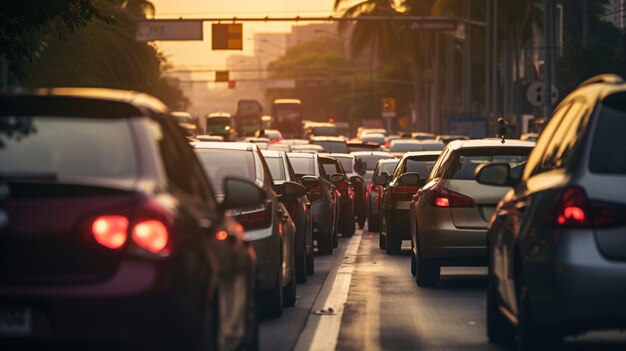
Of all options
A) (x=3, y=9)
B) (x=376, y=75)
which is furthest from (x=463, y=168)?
(x=376, y=75)

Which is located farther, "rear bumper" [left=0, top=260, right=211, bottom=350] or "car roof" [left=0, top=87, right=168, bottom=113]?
"car roof" [left=0, top=87, right=168, bottom=113]

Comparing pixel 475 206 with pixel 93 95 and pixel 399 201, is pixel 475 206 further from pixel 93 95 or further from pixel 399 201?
pixel 93 95

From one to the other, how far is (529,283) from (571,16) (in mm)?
71197

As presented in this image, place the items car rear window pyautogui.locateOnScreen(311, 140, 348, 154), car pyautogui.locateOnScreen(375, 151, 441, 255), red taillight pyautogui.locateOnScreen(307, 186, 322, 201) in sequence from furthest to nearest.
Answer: car rear window pyautogui.locateOnScreen(311, 140, 348, 154), red taillight pyautogui.locateOnScreen(307, 186, 322, 201), car pyautogui.locateOnScreen(375, 151, 441, 255)

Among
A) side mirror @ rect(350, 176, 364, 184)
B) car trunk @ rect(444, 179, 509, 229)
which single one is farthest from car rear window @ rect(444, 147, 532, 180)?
side mirror @ rect(350, 176, 364, 184)

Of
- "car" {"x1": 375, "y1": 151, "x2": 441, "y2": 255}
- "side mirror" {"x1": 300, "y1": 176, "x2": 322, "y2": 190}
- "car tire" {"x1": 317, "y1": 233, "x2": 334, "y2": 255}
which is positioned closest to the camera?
"side mirror" {"x1": 300, "y1": 176, "x2": 322, "y2": 190}

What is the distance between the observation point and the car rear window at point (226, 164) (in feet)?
46.3

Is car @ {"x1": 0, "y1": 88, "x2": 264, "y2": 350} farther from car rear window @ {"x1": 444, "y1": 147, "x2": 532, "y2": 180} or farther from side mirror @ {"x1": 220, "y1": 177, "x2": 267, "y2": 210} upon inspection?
car rear window @ {"x1": 444, "y1": 147, "x2": 532, "y2": 180}

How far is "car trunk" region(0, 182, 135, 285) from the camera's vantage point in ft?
20.6

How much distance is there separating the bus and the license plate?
11578cm

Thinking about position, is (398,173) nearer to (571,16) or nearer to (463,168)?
(463,168)

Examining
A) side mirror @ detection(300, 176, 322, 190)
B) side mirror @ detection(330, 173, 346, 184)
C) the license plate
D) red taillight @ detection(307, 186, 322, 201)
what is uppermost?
side mirror @ detection(300, 176, 322, 190)

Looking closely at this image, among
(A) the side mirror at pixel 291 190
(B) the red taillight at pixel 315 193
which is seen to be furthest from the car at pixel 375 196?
(A) the side mirror at pixel 291 190

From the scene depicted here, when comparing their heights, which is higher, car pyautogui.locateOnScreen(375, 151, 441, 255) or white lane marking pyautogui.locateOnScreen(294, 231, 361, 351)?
car pyautogui.locateOnScreen(375, 151, 441, 255)
